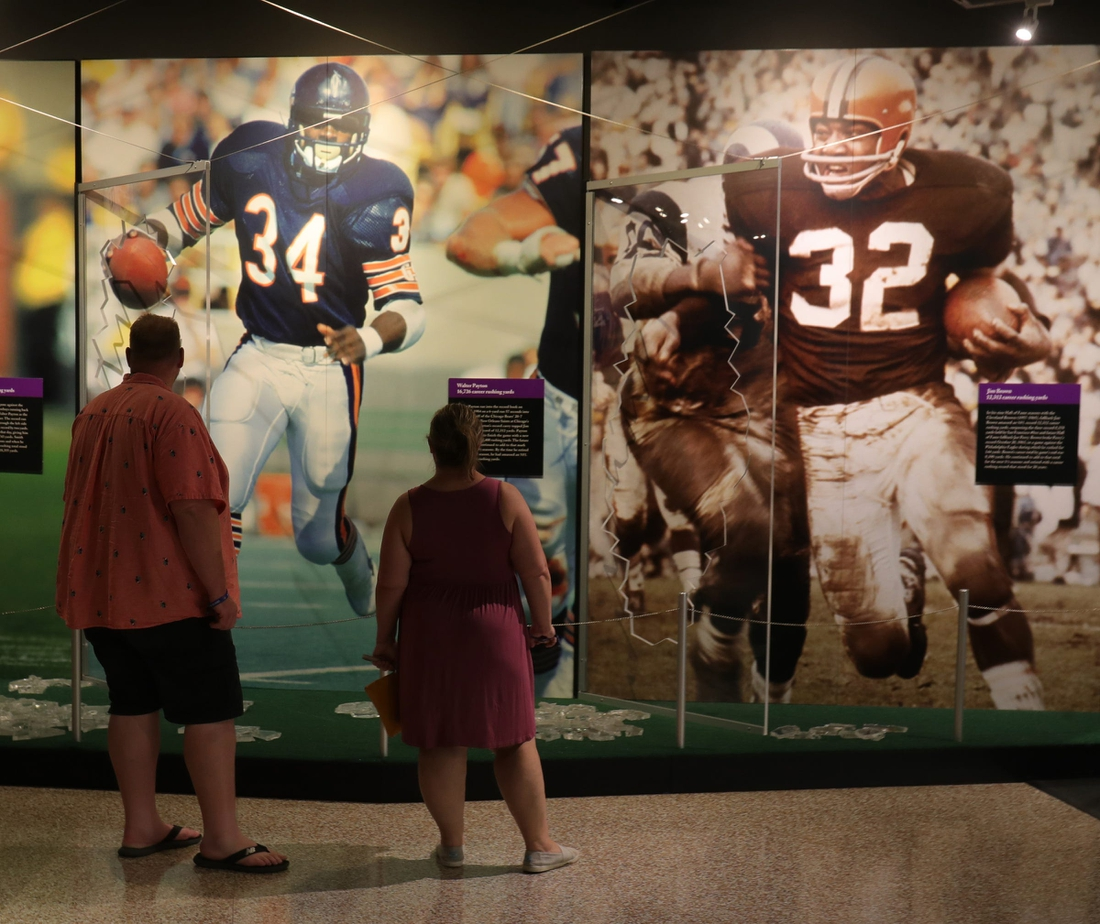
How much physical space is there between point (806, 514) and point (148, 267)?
3490 mm

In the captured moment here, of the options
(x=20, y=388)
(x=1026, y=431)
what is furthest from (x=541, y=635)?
(x=20, y=388)

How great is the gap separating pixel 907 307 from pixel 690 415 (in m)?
1.43

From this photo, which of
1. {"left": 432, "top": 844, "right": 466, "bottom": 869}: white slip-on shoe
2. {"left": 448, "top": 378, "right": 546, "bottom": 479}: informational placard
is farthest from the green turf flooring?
{"left": 448, "top": 378, "right": 546, "bottom": 479}: informational placard

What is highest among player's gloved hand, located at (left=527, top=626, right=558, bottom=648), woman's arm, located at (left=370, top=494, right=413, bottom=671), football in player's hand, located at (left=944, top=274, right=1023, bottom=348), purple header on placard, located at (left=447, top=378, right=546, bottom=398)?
football in player's hand, located at (left=944, top=274, right=1023, bottom=348)

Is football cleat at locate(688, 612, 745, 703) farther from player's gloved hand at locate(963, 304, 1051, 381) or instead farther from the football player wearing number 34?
player's gloved hand at locate(963, 304, 1051, 381)

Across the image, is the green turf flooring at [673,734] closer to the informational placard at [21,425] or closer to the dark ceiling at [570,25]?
the informational placard at [21,425]

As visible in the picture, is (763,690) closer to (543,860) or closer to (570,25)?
(543,860)

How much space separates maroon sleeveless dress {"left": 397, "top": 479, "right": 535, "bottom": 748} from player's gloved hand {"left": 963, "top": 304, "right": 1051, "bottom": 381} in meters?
3.27

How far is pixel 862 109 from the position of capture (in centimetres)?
547

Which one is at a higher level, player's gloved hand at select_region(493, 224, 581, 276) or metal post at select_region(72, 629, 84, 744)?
player's gloved hand at select_region(493, 224, 581, 276)

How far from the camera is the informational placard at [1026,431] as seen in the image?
210 inches

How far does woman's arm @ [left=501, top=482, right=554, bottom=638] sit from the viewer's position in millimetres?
3264

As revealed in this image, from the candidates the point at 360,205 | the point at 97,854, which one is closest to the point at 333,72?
the point at 360,205

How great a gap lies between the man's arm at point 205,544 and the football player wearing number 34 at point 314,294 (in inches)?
89.2
